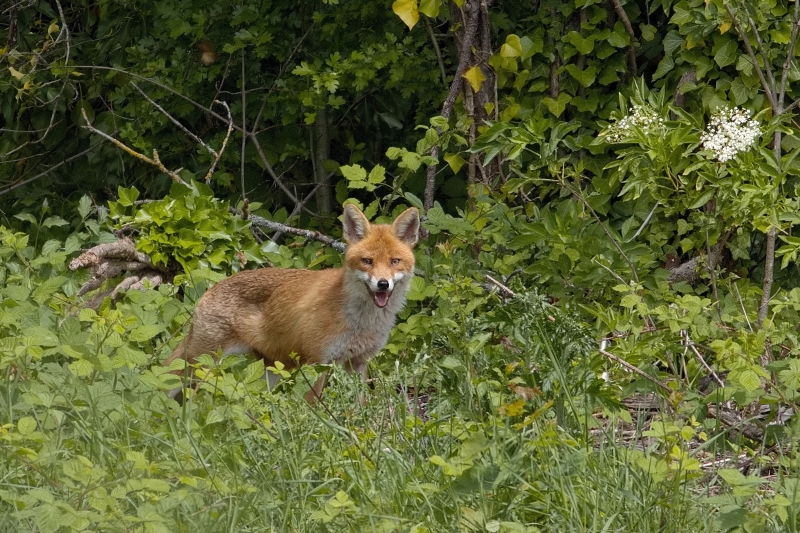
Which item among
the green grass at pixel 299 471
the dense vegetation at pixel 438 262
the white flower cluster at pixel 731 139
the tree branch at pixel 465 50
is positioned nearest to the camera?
the green grass at pixel 299 471

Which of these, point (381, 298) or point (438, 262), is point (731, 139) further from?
point (438, 262)

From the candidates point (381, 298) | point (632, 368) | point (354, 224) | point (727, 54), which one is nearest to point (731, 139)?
point (632, 368)

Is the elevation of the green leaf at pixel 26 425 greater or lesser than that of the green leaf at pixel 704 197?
lesser

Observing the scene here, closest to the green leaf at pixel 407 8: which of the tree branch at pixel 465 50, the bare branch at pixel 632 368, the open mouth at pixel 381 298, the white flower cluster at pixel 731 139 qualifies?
the tree branch at pixel 465 50

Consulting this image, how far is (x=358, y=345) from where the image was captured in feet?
21.1

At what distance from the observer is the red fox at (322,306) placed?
21.0 ft

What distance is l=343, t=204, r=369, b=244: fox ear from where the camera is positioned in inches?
268

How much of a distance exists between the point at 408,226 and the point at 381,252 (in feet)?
1.28

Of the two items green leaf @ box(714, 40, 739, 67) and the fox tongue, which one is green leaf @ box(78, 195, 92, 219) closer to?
the fox tongue

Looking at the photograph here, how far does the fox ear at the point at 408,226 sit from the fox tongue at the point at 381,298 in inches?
23.0

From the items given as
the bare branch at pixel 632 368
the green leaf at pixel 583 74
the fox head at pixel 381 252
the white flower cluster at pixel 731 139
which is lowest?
the fox head at pixel 381 252

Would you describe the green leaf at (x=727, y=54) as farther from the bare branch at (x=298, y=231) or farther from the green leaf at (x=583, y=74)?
the bare branch at (x=298, y=231)

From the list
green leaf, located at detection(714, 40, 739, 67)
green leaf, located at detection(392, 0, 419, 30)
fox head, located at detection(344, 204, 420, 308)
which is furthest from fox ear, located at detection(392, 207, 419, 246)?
green leaf, located at detection(714, 40, 739, 67)

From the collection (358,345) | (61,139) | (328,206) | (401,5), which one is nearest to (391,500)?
(358,345)
